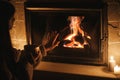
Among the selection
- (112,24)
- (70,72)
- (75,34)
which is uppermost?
(112,24)

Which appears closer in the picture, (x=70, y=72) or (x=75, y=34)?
(x=70, y=72)

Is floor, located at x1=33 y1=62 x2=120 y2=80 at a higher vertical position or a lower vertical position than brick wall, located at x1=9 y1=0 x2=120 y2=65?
lower

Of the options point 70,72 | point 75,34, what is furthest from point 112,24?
point 70,72

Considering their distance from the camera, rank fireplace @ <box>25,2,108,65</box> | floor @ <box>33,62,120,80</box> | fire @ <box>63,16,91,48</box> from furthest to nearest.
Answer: fire @ <box>63,16,91,48</box> < fireplace @ <box>25,2,108,65</box> < floor @ <box>33,62,120,80</box>

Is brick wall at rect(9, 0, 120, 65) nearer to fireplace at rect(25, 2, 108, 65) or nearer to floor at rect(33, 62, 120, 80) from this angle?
fireplace at rect(25, 2, 108, 65)

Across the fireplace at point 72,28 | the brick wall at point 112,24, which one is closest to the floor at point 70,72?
the fireplace at point 72,28

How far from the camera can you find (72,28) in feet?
8.76

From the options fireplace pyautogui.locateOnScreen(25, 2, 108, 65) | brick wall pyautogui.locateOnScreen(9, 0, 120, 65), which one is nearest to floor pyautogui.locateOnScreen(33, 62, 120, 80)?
fireplace pyautogui.locateOnScreen(25, 2, 108, 65)

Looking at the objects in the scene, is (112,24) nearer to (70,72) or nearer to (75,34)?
(75,34)

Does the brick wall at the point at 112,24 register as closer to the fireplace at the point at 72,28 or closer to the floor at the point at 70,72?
the fireplace at the point at 72,28

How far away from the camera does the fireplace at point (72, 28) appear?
2.52 metres

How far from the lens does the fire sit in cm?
262

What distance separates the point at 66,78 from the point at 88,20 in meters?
0.61

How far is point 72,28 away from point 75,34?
2.7 inches
